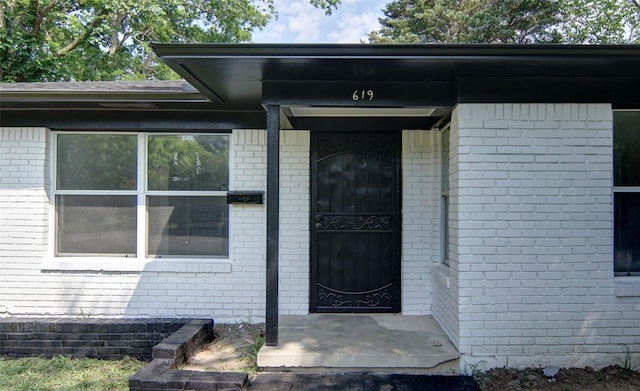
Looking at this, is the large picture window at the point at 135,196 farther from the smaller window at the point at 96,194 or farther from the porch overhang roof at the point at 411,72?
the porch overhang roof at the point at 411,72

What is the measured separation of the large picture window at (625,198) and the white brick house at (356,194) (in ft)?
0.06

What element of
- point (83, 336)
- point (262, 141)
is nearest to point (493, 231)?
point (262, 141)

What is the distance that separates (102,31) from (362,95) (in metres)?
11.8

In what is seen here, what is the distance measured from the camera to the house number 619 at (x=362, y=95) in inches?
154

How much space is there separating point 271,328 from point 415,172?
2.44m

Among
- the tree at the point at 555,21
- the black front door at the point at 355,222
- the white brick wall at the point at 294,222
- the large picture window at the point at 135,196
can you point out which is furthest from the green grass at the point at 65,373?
the tree at the point at 555,21

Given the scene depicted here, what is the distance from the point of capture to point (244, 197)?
4973 mm

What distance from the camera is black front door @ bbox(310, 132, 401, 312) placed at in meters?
5.13

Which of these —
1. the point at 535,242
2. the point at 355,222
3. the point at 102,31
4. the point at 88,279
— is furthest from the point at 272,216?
the point at 102,31

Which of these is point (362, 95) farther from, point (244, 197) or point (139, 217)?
point (139, 217)

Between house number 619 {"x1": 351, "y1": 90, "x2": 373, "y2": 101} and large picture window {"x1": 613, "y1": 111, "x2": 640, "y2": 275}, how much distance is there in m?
2.34

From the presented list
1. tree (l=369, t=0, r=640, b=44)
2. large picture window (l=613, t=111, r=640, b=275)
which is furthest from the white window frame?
tree (l=369, t=0, r=640, b=44)

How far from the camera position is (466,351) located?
3.81 m

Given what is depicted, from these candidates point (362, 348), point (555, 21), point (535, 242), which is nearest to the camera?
point (535, 242)
